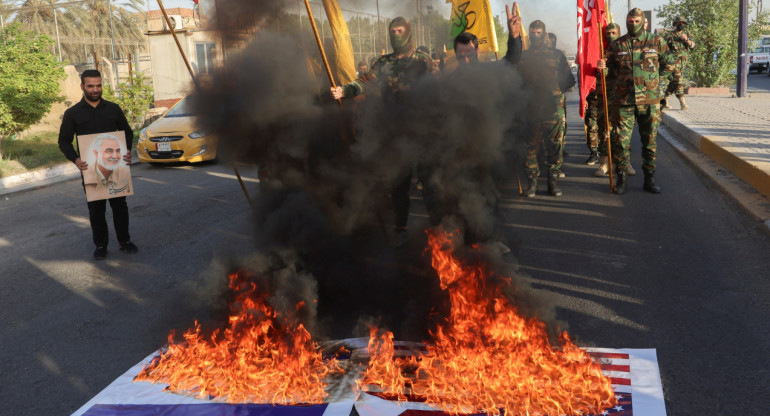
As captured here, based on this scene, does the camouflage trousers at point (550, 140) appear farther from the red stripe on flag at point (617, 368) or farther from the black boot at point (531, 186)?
the red stripe on flag at point (617, 368)

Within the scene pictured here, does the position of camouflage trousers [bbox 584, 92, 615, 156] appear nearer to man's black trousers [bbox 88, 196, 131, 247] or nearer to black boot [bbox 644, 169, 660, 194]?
black boot [bbox 644, 169, 660, 194]

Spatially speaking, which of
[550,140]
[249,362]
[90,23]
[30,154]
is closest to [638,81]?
[550,140]

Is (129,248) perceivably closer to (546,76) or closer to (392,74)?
(392,74)

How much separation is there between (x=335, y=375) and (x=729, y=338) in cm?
216

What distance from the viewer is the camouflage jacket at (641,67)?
7082 millimetres

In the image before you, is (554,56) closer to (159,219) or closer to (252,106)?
(252,106)

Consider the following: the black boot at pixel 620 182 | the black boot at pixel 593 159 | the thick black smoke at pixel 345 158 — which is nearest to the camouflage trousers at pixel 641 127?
the black boot at pixel 620 182

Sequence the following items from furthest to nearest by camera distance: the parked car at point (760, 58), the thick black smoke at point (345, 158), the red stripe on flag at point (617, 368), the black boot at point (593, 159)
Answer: the parked car at point (760, 58) < the black boot at point (593, 159) < the thick black smoke at point (345, 158) < the red stripe on flag at point (617, 368)

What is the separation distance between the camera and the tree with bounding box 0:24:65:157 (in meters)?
10.8

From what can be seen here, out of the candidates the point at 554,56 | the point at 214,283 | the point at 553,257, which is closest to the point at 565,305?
the point at 553,257

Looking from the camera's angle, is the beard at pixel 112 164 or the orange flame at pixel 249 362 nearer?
the orange flame at pixel 249 362

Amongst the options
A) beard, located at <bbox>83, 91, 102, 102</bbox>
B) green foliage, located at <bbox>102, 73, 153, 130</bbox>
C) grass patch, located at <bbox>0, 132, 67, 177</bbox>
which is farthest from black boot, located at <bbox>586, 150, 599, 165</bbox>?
green foliage, located at <bbox>102, 73, 153, 130</bbox>

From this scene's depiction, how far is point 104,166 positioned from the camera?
5.74 meters

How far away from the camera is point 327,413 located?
9.37ft
